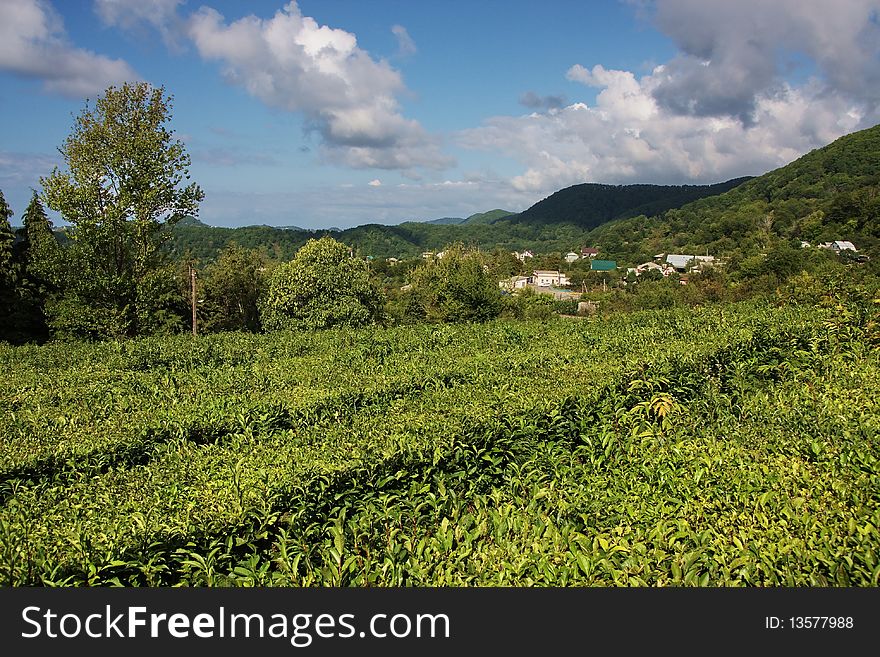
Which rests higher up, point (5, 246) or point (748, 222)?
point (748, 222)

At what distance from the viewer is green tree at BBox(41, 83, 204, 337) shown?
52.1ft

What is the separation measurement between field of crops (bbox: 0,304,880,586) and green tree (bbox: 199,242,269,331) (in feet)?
85.9

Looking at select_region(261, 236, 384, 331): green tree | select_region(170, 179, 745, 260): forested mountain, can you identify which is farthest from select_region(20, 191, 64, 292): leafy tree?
select_region(170, 179, 745, 260): forested mountain

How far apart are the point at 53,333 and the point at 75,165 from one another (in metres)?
5.81

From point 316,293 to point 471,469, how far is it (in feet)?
62.3

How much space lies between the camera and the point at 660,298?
118 ft

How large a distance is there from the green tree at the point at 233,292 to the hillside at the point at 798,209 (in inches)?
2216

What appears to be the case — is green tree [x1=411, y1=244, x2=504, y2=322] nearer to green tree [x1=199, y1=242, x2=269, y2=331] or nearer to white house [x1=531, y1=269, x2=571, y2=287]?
green tree [x1=199, y1=242, x2=269, y2=331]

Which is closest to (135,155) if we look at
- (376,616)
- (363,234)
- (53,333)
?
(53,333)

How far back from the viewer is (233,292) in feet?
112

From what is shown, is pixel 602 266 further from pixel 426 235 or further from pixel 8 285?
pixel 8 285

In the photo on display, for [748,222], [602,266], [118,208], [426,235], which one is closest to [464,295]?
[118,208]

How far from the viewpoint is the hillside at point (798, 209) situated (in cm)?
6669

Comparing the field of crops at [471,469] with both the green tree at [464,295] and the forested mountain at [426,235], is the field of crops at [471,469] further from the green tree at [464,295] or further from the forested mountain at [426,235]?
the forested mountain at [426,235]
